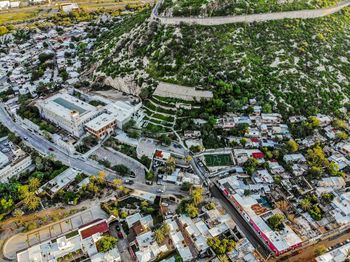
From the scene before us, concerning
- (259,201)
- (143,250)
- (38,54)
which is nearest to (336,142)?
(259,201)

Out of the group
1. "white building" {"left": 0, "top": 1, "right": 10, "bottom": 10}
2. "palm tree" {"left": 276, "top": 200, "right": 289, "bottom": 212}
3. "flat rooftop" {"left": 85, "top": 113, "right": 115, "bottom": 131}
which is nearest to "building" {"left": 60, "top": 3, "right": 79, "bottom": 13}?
"white building" {"left": 0, "top": 1, "right": 10, "bottom": 10}

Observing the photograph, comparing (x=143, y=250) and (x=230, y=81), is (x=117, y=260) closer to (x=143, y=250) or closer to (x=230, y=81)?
(x=143, y=250)

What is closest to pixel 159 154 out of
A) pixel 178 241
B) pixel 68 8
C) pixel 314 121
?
pixel 178 241

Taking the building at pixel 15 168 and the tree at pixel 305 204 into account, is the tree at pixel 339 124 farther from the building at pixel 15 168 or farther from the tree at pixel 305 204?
the building at pixel 15 168

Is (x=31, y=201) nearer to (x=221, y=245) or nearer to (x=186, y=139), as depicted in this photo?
(x=186, y=139)

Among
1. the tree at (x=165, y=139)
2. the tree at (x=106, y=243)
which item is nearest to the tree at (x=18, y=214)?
the tree at (x=106, y=243)

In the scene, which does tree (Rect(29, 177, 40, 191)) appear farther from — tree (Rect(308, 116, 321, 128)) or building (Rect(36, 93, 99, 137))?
tree (Rect(308, 116, 321, 128))
